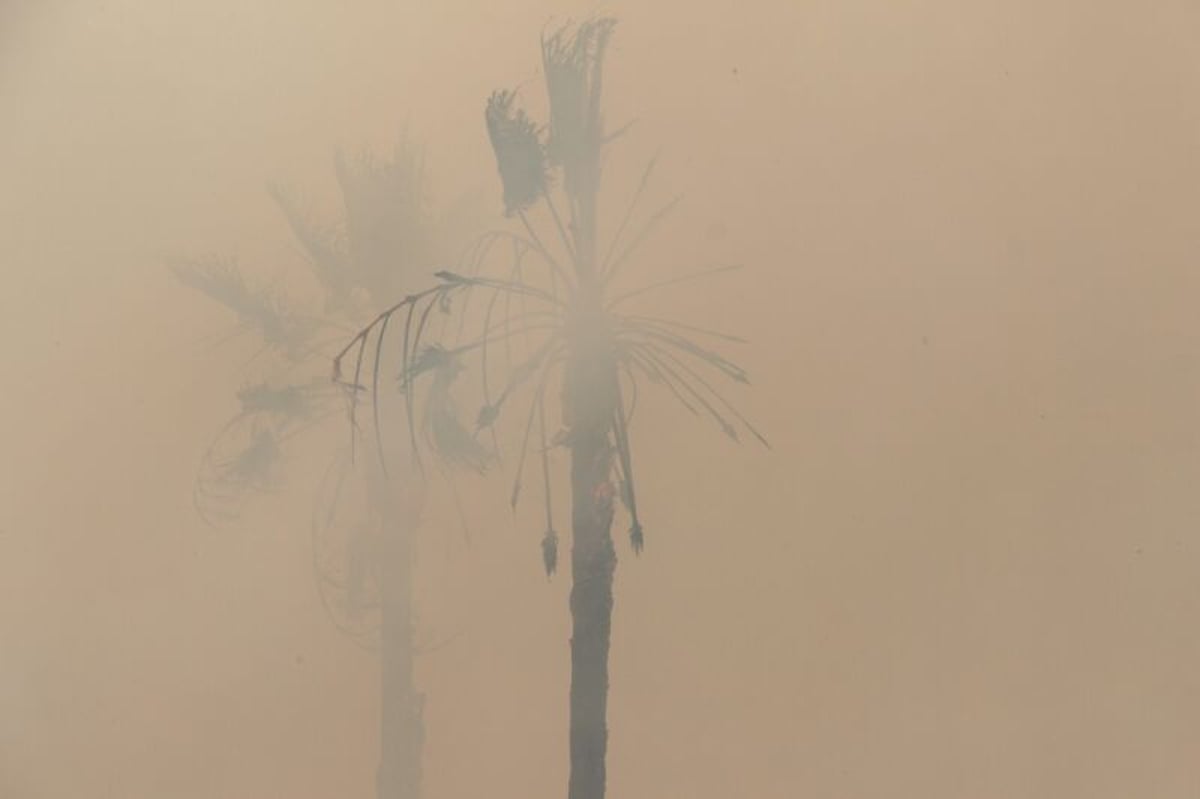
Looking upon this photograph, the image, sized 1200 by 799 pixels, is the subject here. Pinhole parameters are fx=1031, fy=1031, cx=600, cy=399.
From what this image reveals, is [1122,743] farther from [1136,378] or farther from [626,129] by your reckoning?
[626,129]

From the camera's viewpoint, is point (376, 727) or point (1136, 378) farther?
point (376, 727)

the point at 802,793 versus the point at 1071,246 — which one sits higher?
the point at 1071,246

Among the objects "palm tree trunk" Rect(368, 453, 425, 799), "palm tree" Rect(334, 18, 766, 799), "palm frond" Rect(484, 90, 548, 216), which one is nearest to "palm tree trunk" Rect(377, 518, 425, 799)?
"palm tree trunk" Rect(368, 453, 425, 799)

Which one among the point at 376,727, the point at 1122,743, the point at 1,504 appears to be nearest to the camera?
the point at 1122,743

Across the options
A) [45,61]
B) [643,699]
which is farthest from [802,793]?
[45,61]

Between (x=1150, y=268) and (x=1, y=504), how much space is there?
3.73ft

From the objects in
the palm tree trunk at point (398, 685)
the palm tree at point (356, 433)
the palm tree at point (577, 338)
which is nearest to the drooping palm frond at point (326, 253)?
the palm tree at point (356, 433)

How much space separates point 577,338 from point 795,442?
0.71 ft

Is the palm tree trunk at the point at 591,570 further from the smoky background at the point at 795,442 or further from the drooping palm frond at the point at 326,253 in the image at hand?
the drooping palm frond at the point at 326,253

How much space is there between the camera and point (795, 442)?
89cm

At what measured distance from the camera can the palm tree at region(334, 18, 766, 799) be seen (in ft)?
3.02

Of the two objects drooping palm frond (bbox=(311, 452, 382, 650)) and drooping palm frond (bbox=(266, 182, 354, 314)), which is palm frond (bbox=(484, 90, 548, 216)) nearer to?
drooping palm frond (bbox=(266, 182, 354, 314))

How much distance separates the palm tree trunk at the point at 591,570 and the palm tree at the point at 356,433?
13cm

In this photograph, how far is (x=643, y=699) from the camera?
913mm
